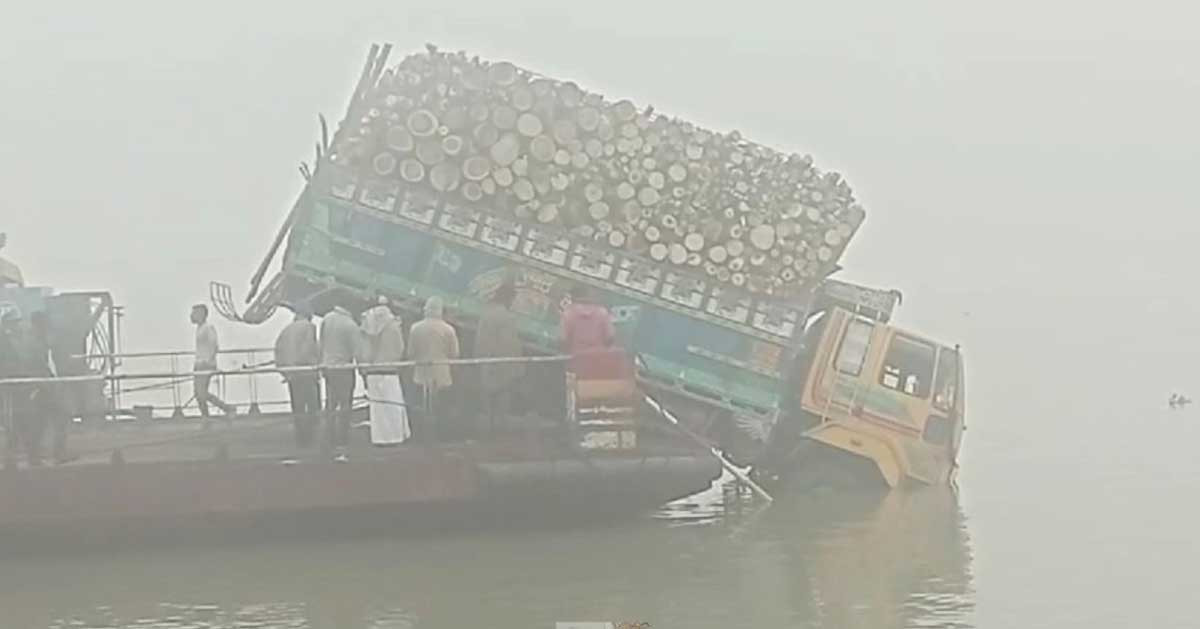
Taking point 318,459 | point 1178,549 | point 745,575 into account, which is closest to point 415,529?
point 318,459

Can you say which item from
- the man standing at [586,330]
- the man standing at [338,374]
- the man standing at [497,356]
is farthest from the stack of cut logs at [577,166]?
the man standing at [586,330]

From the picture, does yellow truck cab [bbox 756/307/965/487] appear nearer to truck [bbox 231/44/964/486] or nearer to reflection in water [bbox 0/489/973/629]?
truck [bbox 231/44/964/486]

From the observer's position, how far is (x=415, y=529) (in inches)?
556

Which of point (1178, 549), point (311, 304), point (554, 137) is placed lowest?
point (1178, 549)

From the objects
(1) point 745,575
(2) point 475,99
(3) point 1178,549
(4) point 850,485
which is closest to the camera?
(1) point 745,575

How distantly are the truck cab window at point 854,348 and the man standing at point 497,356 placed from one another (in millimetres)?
3853

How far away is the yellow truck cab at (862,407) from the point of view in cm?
1742

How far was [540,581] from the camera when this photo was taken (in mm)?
12195

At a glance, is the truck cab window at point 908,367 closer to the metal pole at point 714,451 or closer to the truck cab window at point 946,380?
the truck cab window at point 946,380

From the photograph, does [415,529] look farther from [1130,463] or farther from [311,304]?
[1130,463]

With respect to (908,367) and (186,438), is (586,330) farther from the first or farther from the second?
(908,367)

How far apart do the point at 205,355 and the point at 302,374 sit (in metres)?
2.86

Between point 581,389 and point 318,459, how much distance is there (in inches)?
79.7

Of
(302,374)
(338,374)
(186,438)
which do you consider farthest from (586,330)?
(186,438)
